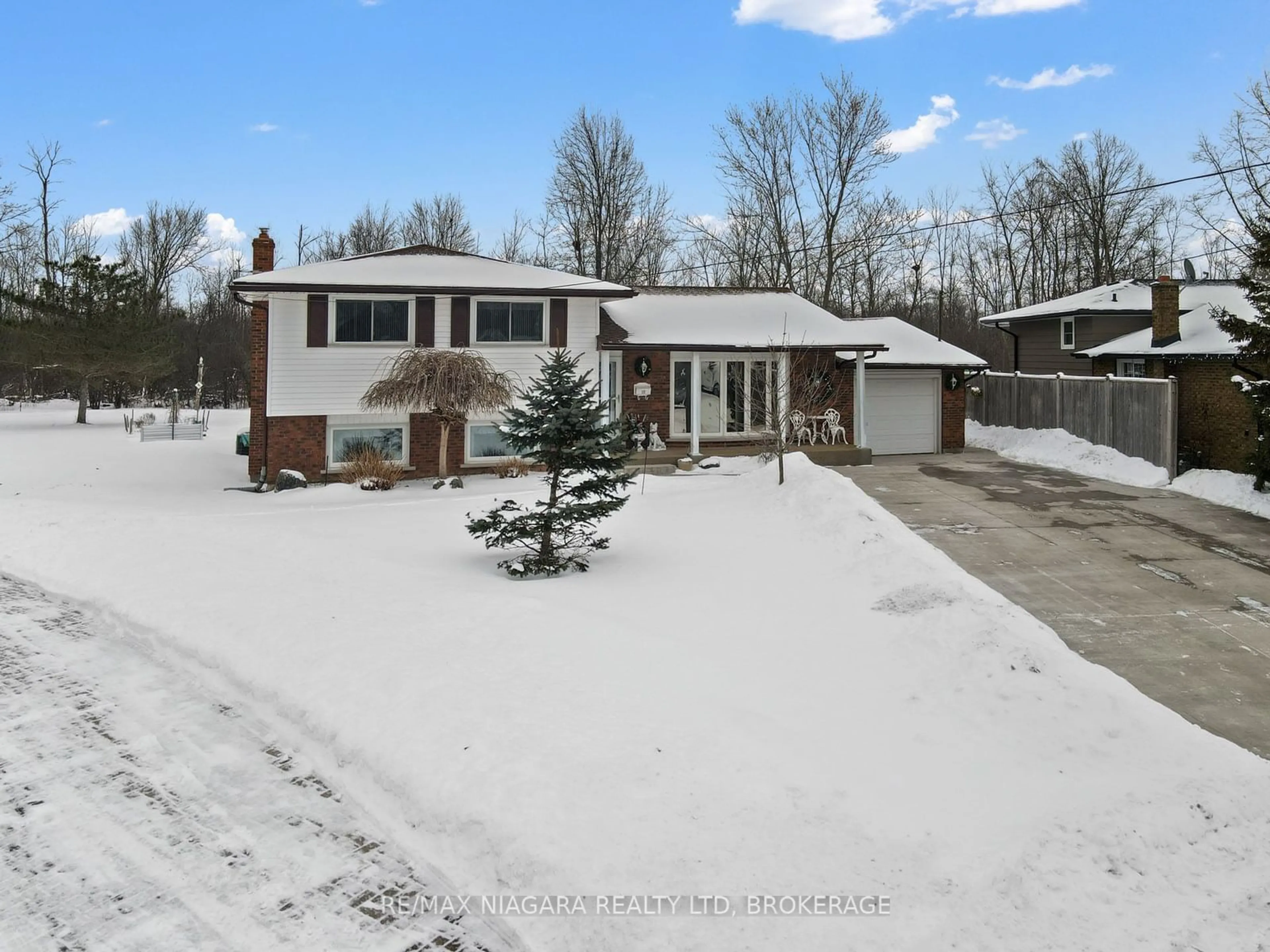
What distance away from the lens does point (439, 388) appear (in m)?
17.9

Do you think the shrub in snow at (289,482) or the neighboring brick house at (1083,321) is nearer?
the shrub in snow at (289,482)

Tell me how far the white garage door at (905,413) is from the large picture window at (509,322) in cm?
934

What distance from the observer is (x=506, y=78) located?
83.7 ft

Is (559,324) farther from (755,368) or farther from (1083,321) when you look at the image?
(1083,321)

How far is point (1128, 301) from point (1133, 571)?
1869 centimetres

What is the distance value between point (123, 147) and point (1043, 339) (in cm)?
3270

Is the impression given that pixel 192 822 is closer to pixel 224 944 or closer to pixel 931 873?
pixel 224 944

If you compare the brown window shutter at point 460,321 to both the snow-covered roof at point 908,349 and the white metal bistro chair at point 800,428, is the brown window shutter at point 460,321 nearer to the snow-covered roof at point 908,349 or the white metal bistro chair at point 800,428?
the white metal bistro chair at point 800,428

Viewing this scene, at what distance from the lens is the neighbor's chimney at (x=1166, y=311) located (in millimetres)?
20688

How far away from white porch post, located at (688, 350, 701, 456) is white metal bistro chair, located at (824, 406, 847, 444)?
3.44 meters

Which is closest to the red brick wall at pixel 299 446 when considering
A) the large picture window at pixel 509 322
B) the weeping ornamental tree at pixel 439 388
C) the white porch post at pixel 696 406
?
the weeping ornamental tree at pixel 439 388

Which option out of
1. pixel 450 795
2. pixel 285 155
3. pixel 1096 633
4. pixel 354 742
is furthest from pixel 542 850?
pixel 285 155

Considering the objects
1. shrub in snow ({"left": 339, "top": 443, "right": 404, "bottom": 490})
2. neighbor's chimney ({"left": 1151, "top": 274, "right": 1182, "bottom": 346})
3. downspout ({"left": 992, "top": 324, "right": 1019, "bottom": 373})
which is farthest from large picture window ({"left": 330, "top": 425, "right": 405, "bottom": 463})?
downspout ({"left": 992, "top": 324, "right": 1019, "bottom": 373})

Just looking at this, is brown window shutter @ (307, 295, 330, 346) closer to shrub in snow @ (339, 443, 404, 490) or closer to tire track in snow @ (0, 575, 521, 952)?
shrub in snow @ (339, 443, 404, 490)
